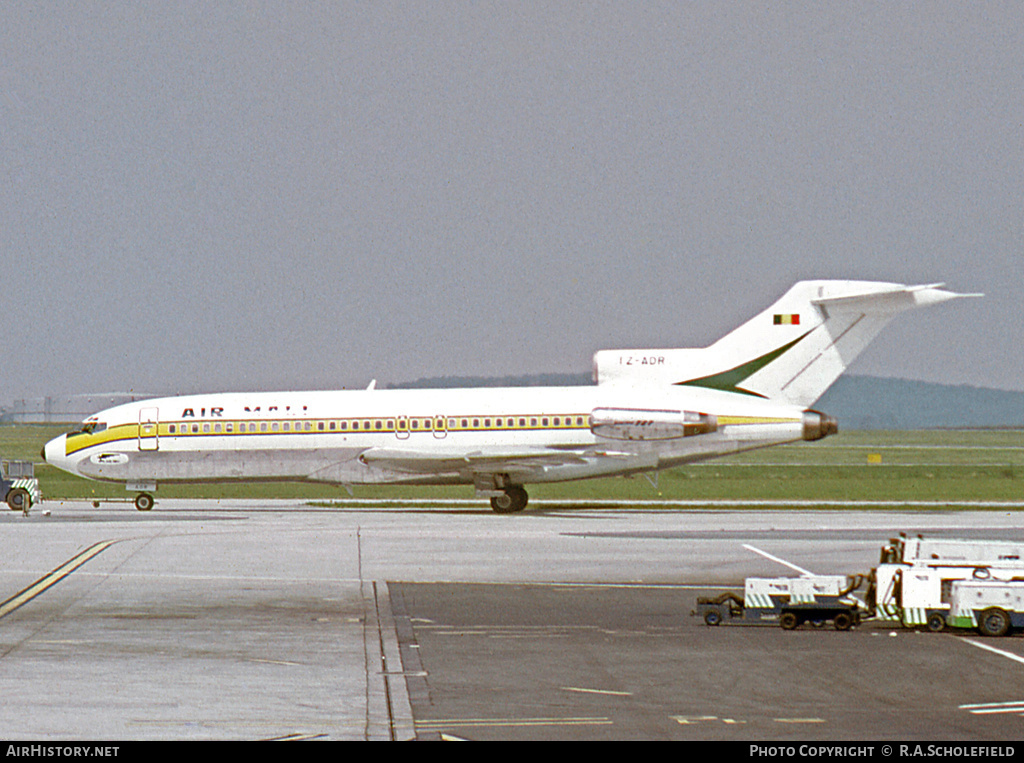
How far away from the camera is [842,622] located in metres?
19.7

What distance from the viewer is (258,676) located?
603 inches

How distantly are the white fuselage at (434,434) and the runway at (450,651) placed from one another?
47.4ft

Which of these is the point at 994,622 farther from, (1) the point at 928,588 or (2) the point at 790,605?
(2) the point at 790,605

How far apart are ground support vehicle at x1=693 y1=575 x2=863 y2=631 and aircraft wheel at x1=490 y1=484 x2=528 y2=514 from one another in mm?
31422

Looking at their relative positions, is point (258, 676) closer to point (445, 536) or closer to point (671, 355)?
point (445, 536)

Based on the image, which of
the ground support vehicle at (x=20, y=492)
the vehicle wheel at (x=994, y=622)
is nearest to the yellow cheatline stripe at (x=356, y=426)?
the ground support vehicle at (x=20, y=492)

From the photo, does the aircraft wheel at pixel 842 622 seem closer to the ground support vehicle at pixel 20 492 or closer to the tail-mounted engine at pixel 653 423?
the tail-mounted engine at pixel 653 423

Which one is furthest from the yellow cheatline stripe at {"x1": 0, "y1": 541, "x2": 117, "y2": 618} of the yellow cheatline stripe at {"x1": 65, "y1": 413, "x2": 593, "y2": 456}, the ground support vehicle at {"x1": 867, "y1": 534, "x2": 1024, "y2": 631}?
the yellow cheatline stripe at {"x1": 65, "y1": 413, "x2": 593, "y2": 456}

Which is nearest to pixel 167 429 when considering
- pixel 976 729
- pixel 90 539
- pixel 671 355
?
pixel 90 539

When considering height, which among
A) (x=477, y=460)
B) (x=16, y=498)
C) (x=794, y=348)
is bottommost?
(x=16, y=498)

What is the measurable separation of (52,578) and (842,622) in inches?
617

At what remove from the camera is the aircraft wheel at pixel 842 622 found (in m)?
19.7

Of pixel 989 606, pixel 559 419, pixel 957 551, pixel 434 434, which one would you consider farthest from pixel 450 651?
pixel 434 434

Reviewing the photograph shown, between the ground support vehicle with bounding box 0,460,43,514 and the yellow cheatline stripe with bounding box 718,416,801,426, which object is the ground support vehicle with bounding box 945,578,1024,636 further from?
the ground support vehicle with bounding box 0,460,43,514
